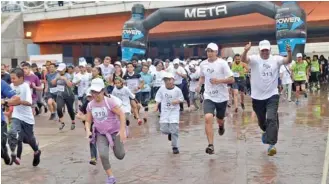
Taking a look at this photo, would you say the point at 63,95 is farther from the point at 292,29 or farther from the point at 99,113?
the point at 292,29

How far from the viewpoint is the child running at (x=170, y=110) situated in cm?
765

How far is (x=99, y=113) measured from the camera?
5.84m

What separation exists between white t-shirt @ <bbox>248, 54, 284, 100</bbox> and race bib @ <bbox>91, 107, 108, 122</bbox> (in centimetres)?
256

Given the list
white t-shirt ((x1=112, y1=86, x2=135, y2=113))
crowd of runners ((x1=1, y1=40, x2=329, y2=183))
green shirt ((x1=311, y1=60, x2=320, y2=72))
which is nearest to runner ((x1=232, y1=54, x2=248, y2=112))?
crowd of runners ((x1=1, y1=40, x2=329, y2=183))

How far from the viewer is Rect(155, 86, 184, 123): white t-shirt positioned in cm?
776

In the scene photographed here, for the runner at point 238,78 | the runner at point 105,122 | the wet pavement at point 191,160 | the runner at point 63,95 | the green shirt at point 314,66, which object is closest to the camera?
the runner at point 105,122

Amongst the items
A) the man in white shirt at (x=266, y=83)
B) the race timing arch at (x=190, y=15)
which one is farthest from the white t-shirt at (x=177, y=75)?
the race timing arch at (x=190, y=15)

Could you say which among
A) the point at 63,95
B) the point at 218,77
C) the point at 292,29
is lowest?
the point at 63,95

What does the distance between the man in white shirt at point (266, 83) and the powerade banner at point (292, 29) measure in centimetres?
1182

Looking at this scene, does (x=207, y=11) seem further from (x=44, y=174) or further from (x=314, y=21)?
(x=44, y=174)

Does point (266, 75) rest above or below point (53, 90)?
above

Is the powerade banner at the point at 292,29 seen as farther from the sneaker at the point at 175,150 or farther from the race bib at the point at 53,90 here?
the sneaker at the point at 175,150

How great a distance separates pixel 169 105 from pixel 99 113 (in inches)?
86.0

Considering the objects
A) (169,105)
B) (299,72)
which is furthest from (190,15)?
(169,105)
